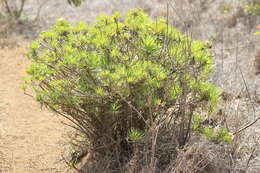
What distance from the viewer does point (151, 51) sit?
6.95ft

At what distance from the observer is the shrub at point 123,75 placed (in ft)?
7.00

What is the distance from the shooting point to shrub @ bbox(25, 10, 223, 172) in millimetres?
2135

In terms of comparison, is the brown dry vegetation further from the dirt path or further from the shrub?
the shrub

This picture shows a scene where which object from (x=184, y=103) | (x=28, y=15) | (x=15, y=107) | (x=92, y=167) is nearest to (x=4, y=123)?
(x=15, y=107)

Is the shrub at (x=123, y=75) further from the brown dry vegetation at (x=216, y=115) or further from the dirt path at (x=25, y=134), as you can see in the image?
the dirt path at (x=25, y=134)

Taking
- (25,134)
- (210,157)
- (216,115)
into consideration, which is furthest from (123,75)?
(25,134)

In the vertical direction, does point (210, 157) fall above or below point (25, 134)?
above

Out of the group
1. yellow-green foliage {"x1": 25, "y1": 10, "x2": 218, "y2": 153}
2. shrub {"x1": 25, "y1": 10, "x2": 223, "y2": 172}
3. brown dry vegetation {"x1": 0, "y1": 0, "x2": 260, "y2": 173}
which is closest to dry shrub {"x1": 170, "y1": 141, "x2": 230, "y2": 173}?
brown dry vegetation {"x1": 0, "y1": 0, "x2": 260, "y2": 173}

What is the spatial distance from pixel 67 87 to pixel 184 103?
0.79 metres

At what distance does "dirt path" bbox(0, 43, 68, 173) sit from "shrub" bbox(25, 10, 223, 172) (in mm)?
807

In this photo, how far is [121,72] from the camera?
205 centimetres

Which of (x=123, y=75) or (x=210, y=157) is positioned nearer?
(x=123, y=75)

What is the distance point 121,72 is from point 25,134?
1.97m

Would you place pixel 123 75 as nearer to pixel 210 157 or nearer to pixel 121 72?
pixel 121 72
